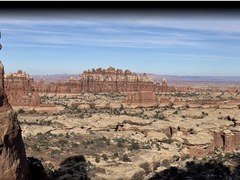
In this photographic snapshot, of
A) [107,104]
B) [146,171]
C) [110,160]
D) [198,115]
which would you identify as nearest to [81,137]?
[110,160]

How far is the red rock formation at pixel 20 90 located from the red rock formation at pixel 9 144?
160 ft

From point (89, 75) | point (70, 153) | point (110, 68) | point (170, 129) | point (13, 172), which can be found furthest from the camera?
point (110, 68)

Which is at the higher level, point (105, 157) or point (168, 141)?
point (105, 157)

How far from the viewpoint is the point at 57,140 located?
98.8ft

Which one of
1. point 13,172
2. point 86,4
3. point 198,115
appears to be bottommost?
point 198,115

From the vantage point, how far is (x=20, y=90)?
69.1 m

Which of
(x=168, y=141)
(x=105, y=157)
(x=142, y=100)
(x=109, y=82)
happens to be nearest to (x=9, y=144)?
(x=105, y=157)

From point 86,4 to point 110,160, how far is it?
22.7 metres

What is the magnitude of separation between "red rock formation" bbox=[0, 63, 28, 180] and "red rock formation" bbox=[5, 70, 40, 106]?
48.8 meters

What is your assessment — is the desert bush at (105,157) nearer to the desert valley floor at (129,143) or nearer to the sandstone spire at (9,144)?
the desert valley floor at (129,143)

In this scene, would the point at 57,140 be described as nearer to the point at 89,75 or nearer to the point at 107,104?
the point at 107,104

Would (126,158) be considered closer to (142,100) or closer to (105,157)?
(105,157)

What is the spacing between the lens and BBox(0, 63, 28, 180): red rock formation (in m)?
7.54

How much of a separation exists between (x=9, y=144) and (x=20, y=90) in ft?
208
